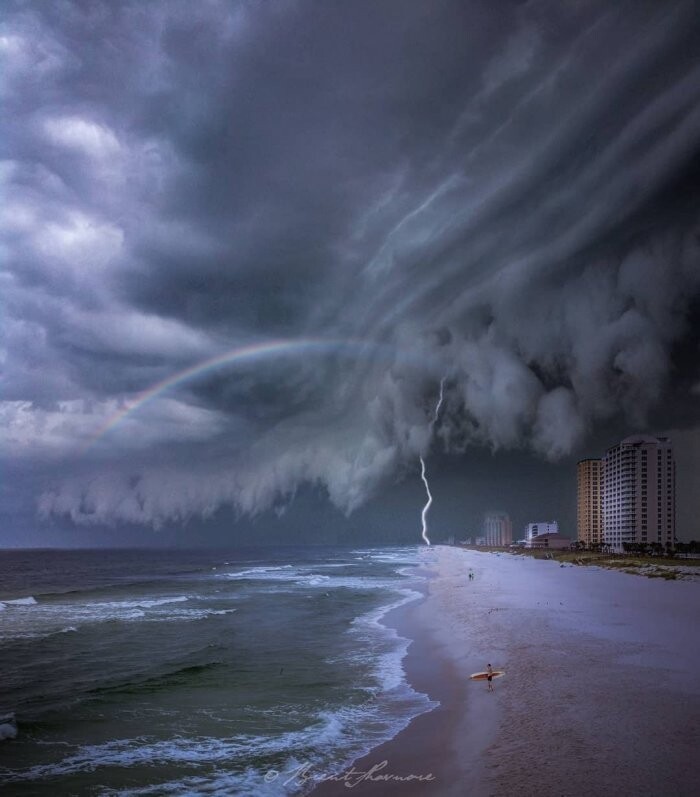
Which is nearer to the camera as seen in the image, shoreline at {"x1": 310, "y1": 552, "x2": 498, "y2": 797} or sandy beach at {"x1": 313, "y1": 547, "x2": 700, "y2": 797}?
sandy beach at {"x1": 313, "y1": 547, "x2": 700, "y2": 797}

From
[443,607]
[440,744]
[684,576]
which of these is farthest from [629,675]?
[684,576]

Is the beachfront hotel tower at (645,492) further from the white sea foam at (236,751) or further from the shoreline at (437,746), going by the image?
Result: the white sea foam at (236,751)

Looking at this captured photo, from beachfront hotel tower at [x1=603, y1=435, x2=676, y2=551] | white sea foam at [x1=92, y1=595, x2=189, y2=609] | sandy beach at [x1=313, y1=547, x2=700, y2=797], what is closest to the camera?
sandy beach at [x1=313, y1=547, x2=700, y2=797]

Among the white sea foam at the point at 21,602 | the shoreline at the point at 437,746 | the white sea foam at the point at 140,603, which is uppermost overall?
the shoreline at the point at 437,746

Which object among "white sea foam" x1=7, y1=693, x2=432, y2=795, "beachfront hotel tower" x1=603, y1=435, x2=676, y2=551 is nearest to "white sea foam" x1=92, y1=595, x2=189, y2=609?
"white sea foam" x1=7, y1=693, x2=432, y2=795

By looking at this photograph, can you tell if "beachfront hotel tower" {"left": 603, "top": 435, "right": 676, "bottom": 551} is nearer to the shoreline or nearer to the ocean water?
the ocean water

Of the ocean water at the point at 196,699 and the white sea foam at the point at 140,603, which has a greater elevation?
the ocean water at the point at 196,699

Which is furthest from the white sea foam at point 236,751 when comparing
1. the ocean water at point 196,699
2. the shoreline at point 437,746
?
the shoreline at point 437,746
